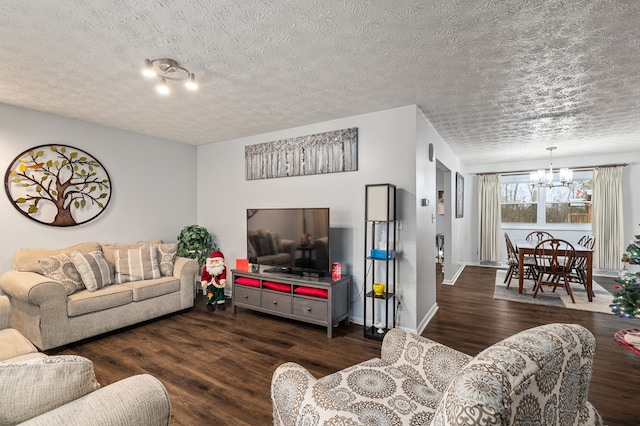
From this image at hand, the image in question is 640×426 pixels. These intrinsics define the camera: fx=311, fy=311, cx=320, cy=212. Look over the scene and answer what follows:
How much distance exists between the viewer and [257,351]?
2.95 meters

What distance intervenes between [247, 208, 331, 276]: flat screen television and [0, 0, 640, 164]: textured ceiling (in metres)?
1.19

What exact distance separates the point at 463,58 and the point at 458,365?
2057 mm

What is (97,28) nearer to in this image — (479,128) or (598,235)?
(479,128)

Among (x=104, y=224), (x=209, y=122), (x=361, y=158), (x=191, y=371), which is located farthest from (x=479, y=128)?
(x=104, y=224)

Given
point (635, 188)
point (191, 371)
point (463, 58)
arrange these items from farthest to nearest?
point (635, 188)
point (191, 371)
point (463, 58)

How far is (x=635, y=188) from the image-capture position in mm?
6051

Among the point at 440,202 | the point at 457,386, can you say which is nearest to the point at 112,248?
the point at 457,386

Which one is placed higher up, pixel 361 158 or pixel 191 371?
pixel 361 158

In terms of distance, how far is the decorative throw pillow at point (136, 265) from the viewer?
12.2ft

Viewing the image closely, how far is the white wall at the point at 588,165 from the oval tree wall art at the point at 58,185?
7.52m

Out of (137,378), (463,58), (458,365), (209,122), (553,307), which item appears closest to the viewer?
(137,378)

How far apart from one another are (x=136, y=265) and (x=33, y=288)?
3.53 feet


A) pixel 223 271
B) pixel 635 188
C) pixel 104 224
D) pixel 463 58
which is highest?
pixel 463 58

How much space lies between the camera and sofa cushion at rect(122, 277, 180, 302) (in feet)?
11.5
